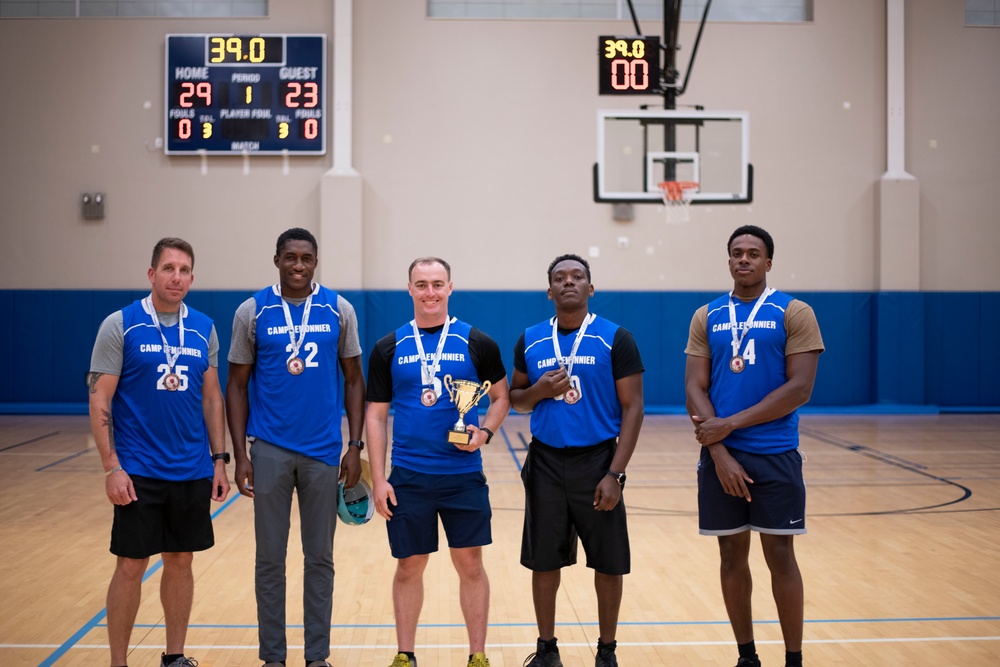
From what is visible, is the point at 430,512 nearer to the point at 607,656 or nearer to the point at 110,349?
the point at 607,656

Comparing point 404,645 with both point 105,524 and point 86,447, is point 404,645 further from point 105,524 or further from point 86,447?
point 86,447

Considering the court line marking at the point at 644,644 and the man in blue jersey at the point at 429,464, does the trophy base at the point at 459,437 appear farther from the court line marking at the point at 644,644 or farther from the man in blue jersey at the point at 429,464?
the court line marking at the point at 644,644

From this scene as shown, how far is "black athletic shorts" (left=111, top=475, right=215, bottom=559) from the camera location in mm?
3518

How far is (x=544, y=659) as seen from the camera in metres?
3.70

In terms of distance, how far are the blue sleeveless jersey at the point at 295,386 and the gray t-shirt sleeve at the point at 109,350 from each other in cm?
51

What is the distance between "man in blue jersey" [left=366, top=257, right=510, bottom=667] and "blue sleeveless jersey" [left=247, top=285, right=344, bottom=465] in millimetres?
201

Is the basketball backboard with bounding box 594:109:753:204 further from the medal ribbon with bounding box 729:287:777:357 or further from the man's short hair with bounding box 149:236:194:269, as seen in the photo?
the man's short hair with bounding box 149:236:194:269

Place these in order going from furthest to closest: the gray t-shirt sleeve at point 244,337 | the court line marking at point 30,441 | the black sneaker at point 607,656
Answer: the court line marking at point 30,441 < the gray t-shirt sleeve at point 244,337 < the black sneaker at point 607,656

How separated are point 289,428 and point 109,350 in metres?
0.73

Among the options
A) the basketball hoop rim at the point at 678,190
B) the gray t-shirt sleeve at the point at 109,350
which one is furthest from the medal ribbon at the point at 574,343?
the basketball hoop rim at the point at 678,190

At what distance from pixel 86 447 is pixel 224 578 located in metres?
6.09

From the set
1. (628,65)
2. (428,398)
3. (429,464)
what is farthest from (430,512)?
(628,65)

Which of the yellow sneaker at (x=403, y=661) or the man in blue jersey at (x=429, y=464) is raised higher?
the man in blue jersey at (x=429, y=464)

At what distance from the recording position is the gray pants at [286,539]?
11.9 ft
